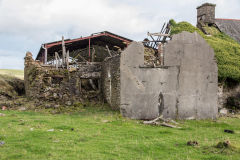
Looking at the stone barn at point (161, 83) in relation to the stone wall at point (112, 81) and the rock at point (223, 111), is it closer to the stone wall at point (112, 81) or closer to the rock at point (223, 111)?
the stone wall at point (112, 81)

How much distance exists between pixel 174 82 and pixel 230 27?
16575 millimetres

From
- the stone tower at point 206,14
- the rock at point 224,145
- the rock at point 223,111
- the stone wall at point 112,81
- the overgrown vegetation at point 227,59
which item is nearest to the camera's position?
the rock at point 224,145

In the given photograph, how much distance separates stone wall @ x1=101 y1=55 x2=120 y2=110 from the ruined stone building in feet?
44.0

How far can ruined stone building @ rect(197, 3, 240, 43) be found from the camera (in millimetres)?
25623

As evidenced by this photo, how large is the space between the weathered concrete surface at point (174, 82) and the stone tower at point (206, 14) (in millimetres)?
12855

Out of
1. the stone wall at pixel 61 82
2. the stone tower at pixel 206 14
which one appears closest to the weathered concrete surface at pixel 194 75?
the stone wall at pixel 61 82

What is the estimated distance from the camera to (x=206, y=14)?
2677 centimetres

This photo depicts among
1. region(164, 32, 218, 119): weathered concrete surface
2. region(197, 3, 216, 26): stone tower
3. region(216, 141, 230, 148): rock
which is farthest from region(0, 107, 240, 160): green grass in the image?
region(197, 3, 216, 26): stone tower

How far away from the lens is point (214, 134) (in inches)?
394

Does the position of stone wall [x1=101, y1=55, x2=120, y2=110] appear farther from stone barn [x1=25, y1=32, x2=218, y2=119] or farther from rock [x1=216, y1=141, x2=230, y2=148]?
rock [x1=216, y1=141, x2=230, y2=148]

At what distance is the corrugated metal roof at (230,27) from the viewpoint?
998 inches

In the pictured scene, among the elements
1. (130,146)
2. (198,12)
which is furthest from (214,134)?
(198,12)

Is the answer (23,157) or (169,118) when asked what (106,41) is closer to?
(169,118)

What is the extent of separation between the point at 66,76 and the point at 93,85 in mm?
2120
